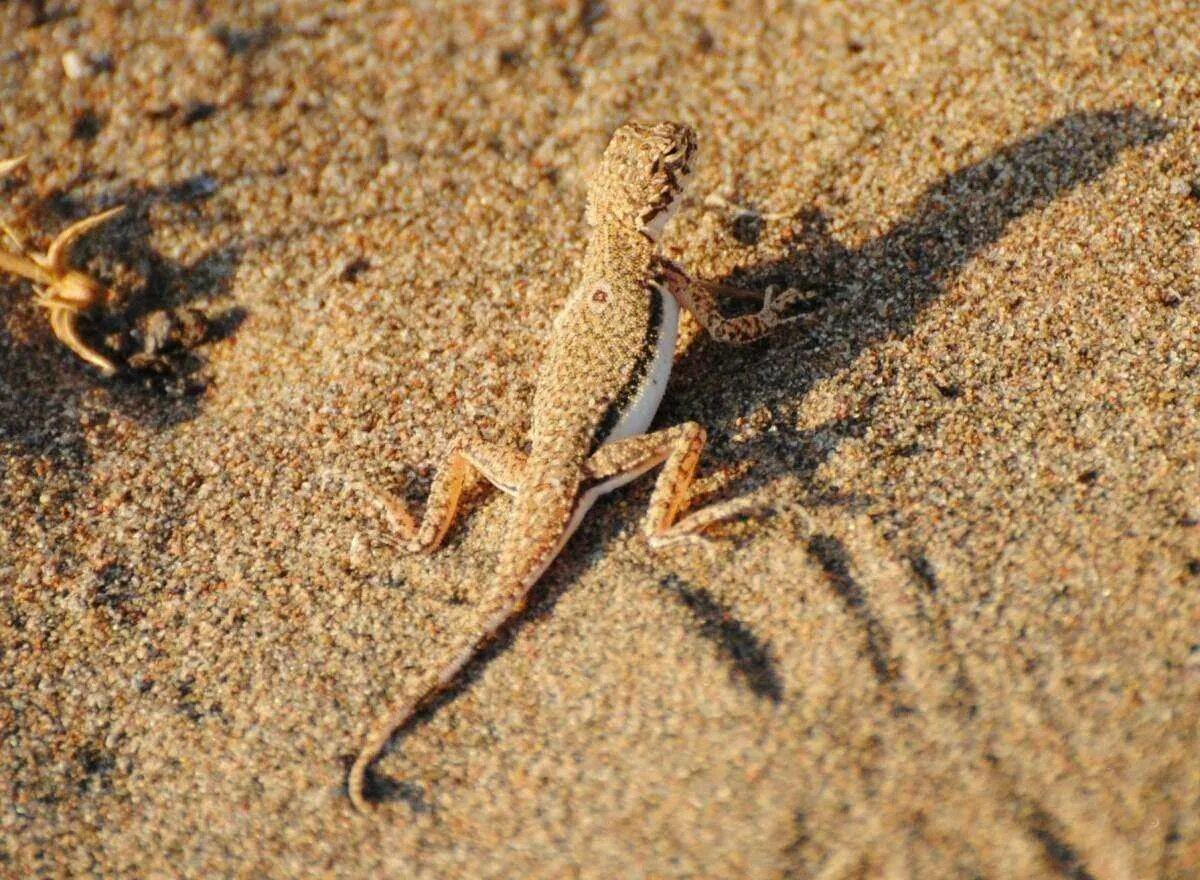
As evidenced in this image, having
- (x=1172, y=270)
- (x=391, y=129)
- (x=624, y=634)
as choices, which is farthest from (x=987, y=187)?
(x=391, y=129)

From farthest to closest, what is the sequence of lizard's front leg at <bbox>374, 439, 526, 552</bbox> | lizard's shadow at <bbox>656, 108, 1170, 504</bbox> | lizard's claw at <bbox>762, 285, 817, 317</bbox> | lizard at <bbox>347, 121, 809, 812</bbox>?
lizard's claw at <bbox>762, 285, 817, 317</bbox>
lizard's shadow at <bbox>656, 108, 1170, 504</bbox>
lizard's front leg at <bbox>374, 439, 526, 552</bbox>
lizard at <bbox>347, 121, 809, 812</bbox>

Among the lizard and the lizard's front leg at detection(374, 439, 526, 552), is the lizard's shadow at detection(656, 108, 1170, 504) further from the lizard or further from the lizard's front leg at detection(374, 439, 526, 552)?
the lizard's front leg at detection(374, 439, 526, 552)

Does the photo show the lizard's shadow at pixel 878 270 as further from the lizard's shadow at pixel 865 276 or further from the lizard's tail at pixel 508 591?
the lizard's tail at pixel 508 591

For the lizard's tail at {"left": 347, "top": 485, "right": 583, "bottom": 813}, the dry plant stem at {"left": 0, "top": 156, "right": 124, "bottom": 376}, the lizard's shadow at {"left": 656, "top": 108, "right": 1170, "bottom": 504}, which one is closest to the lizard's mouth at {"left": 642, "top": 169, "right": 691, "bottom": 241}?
the lizard's shadow at {"left": 656, "top": 108, "right": 1170, "bottom": 504}

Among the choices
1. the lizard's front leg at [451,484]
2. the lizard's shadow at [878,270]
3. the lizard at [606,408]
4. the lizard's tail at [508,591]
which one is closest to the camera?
the lizard's tail at [508,591]

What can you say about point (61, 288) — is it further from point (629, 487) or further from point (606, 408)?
point (629, 487)

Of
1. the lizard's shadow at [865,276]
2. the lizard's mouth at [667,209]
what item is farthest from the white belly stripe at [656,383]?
the lizard's mouth at [667,209]
